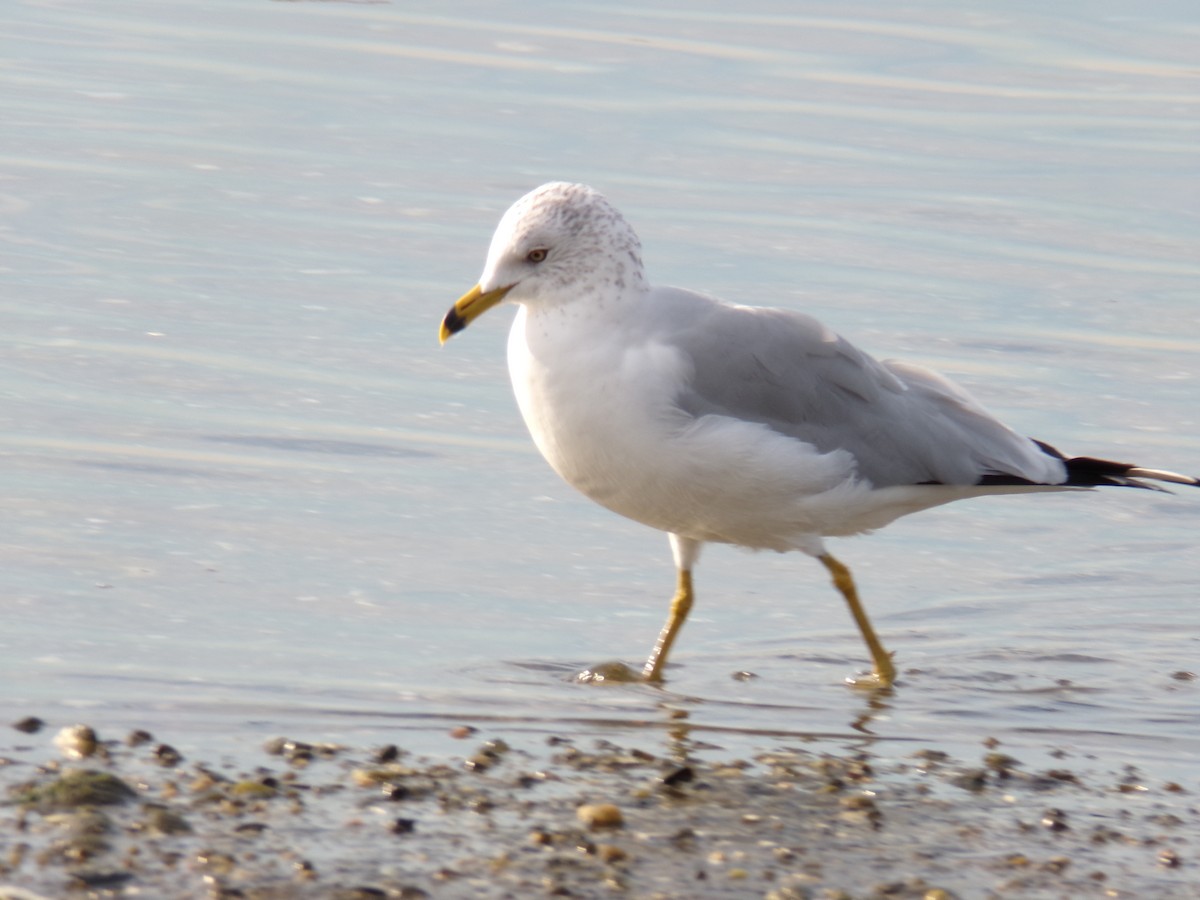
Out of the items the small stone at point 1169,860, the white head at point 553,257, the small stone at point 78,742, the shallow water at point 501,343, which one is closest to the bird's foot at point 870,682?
the shallow water at point 501,343

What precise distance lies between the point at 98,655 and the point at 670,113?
1193 centimetres

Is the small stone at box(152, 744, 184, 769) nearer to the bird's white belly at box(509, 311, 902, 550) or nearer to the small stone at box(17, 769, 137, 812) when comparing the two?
the small stone at box(17, 769, 137, 812)

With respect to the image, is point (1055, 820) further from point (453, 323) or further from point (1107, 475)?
point (1107, 475)

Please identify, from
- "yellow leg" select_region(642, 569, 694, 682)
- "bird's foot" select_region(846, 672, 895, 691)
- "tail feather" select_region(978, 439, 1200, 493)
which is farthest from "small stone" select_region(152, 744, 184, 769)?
"tail feather" select_region(978, 439, 1200, 493)

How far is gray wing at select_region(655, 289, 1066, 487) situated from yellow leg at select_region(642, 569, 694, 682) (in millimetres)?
754

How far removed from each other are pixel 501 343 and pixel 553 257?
5456mm

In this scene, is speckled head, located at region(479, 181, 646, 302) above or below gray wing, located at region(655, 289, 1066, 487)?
above

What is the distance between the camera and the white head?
6.64m

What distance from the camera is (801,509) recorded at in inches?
277

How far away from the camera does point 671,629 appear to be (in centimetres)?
742

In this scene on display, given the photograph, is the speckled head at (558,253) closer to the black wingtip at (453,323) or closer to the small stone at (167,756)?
the black wingtip at (453,323)

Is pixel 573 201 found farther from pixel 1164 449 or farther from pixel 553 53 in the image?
pixel 553 53

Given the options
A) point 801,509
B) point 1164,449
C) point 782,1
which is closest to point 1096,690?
point 801,509

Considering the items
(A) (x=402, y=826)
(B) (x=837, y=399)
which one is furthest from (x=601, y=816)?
(B) (x=837, y=399)
